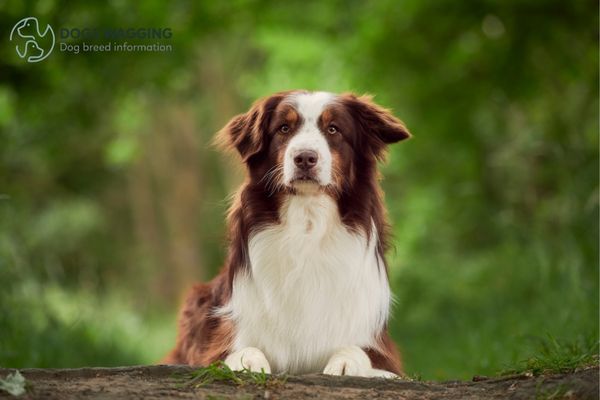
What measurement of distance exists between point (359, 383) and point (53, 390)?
1365 millimetres

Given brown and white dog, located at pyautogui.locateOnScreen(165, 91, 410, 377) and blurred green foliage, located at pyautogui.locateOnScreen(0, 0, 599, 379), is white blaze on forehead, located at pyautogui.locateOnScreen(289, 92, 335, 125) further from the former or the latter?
blurred green foliage, located at pyautogui.locateOnScreen(0, 0, 599, 379)

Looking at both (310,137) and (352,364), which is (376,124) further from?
(352,364)

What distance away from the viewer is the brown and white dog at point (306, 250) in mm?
4949

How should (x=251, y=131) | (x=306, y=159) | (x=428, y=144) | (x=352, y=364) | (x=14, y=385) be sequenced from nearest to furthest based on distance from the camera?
(x=14, y=385) → (x=352, y=364) → (x=306, y=159) → (x=251, y=131) → (x=428, y=144)

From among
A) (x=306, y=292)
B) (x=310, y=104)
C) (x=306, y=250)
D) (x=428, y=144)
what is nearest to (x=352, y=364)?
(x=306, y=292)

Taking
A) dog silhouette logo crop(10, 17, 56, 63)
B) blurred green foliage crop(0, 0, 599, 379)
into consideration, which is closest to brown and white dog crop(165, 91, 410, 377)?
blurred green foliage crop(0, 0, 599, 379)

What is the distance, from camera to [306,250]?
5.06 meters

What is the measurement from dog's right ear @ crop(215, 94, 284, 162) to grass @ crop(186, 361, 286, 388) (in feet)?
5.42

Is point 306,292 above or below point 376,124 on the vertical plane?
below

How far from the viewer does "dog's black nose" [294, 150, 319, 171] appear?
15.8ft

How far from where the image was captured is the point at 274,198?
512cm

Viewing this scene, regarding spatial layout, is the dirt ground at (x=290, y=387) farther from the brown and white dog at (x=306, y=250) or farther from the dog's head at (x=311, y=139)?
the dog's head at (x=311, y=139)

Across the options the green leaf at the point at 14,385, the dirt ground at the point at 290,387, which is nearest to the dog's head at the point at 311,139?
the dirt ground at the point at 290,387

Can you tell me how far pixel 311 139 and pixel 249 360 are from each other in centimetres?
127
